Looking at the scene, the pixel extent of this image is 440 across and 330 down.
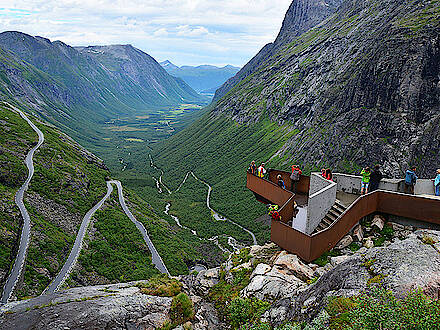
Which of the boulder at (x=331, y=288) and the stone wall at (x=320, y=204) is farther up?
the stone wall at (x=320, y=204)

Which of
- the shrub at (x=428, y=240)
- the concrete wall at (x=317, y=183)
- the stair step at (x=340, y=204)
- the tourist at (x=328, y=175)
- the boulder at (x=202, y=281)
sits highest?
the tourist at (x=328, y=175)

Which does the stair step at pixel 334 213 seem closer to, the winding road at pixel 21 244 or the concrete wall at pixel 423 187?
the concrete wall at pixel 423 187

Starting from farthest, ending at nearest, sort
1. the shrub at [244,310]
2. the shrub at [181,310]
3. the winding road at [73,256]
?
the winding road at [73,256], the shrub at [181,310], the shrub at [244,310]

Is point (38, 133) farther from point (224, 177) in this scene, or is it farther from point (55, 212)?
point (224, 177)

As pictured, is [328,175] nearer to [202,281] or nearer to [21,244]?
[202,281]

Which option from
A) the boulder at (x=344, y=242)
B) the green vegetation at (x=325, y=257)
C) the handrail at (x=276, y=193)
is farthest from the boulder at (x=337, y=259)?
the handrail at (x=276, y=193)

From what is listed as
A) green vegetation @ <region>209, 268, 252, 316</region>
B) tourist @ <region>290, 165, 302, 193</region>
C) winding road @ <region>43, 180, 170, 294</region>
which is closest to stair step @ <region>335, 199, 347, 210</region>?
tourist @ <region>290, 165, 302, 193</region>
